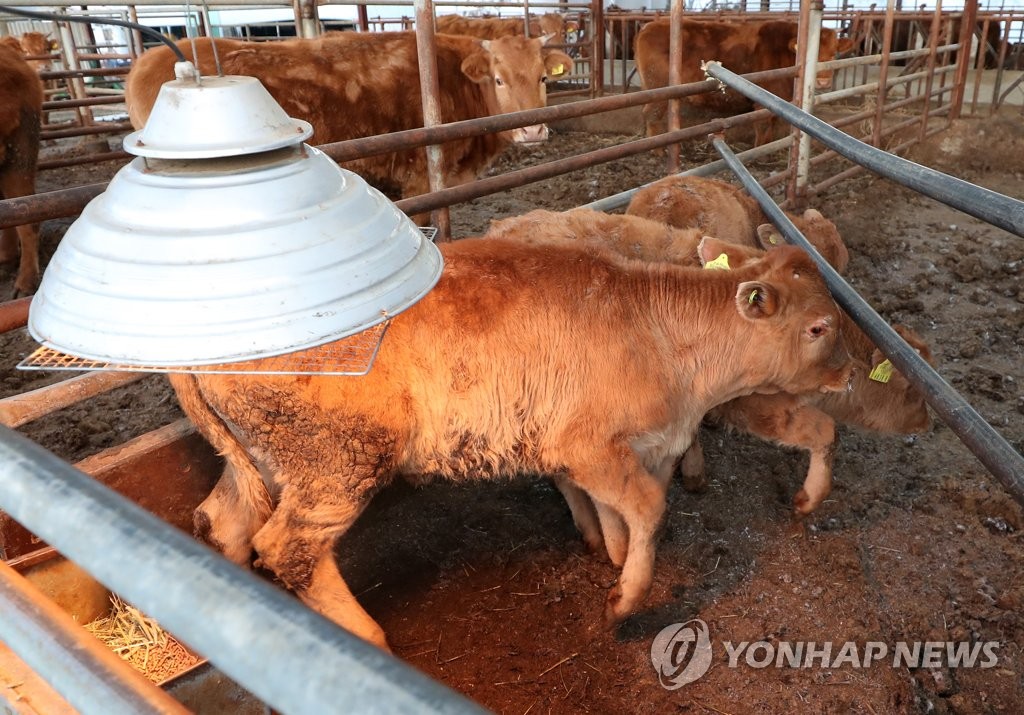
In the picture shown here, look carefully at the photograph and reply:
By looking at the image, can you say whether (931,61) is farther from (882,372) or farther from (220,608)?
(220,608)

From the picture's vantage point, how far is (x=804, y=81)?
→ 304 inches

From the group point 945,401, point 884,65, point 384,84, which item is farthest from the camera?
point 884,65

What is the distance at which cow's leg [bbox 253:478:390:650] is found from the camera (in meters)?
3.19

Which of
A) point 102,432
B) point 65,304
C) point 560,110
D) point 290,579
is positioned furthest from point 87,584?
point 560,110

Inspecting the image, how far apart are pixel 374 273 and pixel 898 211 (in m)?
9.46

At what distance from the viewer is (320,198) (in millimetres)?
1043

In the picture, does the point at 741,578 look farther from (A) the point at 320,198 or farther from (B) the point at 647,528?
(A) the point at 320,198

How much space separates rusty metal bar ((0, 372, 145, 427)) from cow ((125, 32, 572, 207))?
337 cm

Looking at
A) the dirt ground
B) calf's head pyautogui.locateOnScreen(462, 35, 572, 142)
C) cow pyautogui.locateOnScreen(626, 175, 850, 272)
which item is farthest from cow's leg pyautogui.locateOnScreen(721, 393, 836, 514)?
calf's head pyautogui.locateOnScreen(462, 35, 572, 142)

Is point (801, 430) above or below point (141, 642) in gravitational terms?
above

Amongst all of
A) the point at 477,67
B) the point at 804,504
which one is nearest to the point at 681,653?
the point at 804,504

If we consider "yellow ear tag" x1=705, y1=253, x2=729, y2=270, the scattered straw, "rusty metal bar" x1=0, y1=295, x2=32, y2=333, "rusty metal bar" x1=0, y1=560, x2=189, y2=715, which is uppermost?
"rusty metal bar" x1=0, y1=560, x2=189, y2=715

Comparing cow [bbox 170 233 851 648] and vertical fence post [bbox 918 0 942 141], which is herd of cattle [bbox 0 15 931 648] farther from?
vertical fence post [bbox 918 0 942 141]

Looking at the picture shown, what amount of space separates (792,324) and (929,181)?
1675mm
